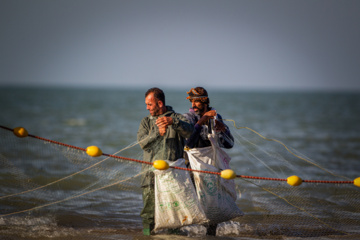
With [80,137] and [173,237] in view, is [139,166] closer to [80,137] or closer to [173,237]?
[173,237]

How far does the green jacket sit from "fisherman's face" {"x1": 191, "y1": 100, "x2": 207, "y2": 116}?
1.34 ft

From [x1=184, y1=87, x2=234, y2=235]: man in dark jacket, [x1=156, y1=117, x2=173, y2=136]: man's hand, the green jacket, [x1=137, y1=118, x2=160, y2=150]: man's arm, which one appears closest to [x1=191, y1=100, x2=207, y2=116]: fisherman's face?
[x1=184, y1=87, x2=234, y2=235]: man in dark jacket

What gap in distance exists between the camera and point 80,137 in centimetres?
1591

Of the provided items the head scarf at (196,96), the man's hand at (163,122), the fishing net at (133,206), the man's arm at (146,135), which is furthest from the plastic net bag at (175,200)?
the head scarf at (196,96)

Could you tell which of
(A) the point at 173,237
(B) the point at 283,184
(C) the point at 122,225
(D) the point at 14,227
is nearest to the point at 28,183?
(D) the point at 14,227

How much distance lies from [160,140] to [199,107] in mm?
727

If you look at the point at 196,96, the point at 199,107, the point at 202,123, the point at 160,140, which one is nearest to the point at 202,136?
the point at 202,123

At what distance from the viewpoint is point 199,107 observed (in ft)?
16.2

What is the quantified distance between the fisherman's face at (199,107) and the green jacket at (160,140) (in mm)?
407

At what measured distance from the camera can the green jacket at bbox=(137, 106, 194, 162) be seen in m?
4.40

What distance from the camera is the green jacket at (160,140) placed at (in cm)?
440

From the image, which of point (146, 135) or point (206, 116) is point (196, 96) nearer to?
point (206, 116)

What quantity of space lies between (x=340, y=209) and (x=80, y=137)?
11426 mm

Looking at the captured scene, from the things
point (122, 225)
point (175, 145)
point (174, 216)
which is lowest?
point (122, 225)
